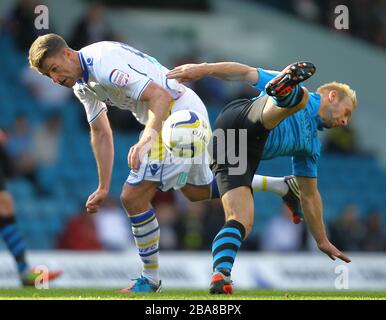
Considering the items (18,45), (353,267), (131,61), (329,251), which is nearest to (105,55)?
(131,61)

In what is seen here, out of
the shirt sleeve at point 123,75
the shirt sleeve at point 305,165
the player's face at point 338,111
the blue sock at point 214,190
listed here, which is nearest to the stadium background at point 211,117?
the blue sock at point 214,190

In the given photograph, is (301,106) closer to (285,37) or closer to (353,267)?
(353,267)

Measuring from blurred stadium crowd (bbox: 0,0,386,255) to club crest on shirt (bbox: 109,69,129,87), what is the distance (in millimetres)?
6558

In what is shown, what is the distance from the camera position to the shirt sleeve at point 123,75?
779 cm

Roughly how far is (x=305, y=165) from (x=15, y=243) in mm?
2890

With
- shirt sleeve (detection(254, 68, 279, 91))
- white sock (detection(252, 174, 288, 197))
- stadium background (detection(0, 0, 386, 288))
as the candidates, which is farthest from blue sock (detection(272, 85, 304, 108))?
stadium background (detection(0, 0, 386, 288))

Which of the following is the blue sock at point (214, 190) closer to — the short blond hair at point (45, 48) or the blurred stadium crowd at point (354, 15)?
the short blond hair at point (45, 48)

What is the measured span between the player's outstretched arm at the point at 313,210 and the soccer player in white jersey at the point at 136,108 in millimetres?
437

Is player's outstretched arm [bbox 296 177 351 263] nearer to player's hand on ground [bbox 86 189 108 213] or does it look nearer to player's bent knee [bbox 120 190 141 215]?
player's bent knee [bbox 120 190 141 215]

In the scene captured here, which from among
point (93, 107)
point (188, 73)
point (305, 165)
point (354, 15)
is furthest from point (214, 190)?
point (354, 15)

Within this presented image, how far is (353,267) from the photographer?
14.0m

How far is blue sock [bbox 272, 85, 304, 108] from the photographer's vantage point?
743cm

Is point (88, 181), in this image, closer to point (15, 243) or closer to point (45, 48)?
point (15, 243)

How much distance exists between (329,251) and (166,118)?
1.78 m
